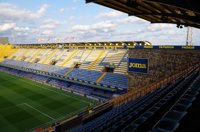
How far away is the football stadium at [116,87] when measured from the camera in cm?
491

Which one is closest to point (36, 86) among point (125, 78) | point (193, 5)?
point (125, 78)

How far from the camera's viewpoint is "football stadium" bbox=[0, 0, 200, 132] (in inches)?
193

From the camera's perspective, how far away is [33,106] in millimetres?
25469

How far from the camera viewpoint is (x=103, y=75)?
108 feet

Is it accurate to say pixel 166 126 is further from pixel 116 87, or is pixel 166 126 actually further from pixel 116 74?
pixel 116 74

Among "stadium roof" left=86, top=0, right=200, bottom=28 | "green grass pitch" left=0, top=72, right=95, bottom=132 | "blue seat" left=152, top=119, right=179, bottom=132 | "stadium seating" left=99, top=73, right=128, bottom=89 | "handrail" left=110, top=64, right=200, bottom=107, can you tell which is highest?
"stadium roof" left=86, top=0, right=200, bottom=28

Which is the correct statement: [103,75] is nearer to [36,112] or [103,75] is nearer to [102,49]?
[102,49]

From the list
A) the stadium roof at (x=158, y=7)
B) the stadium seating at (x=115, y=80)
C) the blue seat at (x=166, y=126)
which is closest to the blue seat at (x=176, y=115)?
the blue seat at (x=166, y=126)

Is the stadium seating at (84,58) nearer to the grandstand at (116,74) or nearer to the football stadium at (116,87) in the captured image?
the grandstand at (116,74)

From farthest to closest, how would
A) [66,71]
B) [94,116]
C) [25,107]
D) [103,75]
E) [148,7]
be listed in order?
[66,71]
[103,75]
[25,107]
[94,116]
[148,7]

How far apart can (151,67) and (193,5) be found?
1525 centimetres

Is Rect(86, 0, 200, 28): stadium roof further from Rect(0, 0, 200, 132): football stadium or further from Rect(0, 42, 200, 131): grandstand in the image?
Rect(0, 42, 200, 131): grandstand

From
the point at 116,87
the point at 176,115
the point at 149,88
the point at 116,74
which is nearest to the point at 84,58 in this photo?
the point at 116,74

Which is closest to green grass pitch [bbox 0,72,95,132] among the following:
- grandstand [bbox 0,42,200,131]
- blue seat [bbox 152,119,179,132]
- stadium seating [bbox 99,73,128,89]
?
grandstand [bbox 0,42,200,131]
